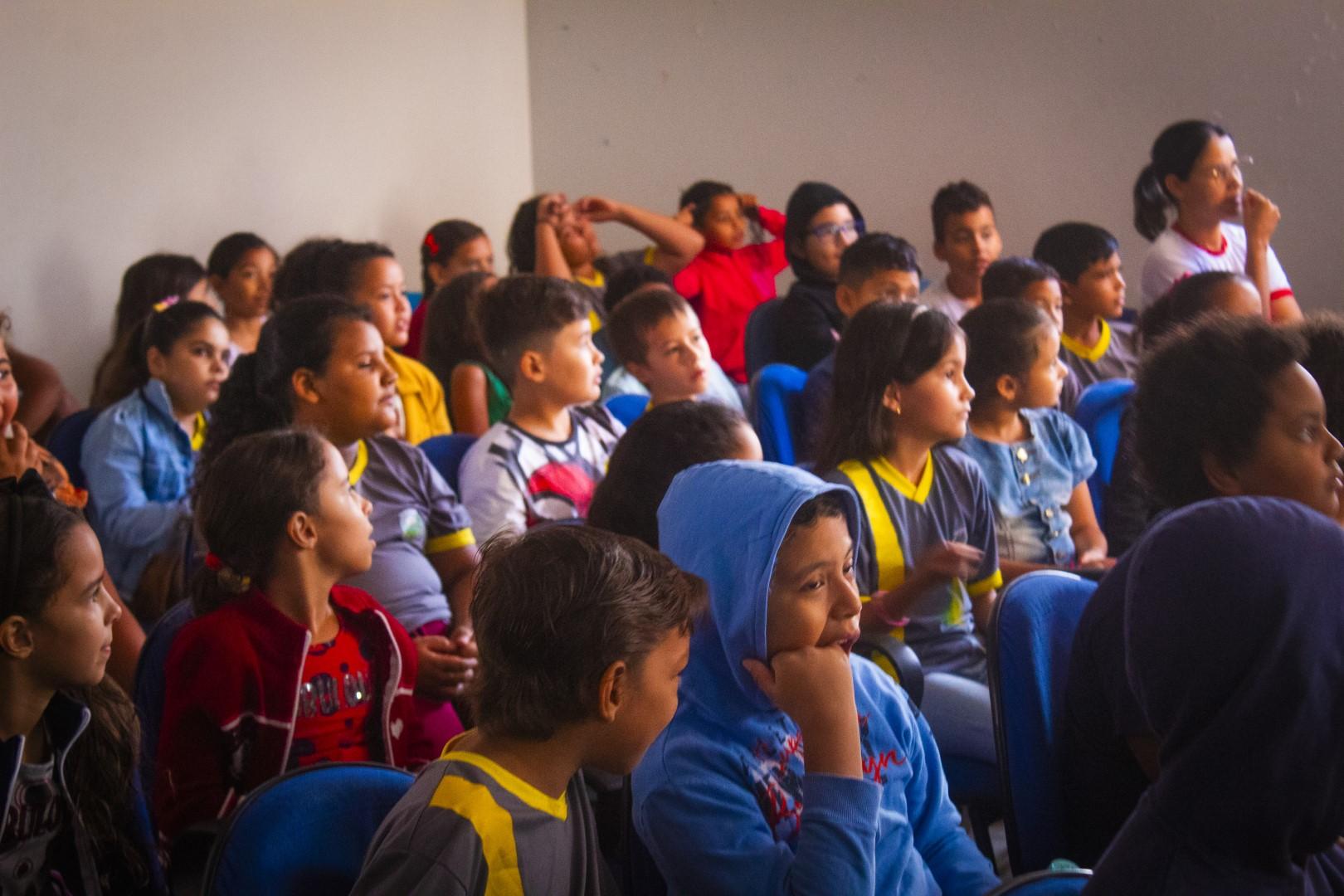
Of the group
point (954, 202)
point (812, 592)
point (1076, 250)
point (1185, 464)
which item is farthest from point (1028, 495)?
point (954, 202)

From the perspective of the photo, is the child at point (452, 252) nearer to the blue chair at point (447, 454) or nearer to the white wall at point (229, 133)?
the white wall at point (229, 133)

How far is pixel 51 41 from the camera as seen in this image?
3580 millimetres

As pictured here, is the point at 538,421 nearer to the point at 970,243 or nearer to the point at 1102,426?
the point at 1102,426

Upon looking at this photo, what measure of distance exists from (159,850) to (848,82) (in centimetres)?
443

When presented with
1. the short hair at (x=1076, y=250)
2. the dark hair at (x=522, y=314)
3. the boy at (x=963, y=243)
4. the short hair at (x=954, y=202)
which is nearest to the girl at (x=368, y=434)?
the dark hair at (x=522, y=314)

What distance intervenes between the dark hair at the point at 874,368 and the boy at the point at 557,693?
1.02 meters

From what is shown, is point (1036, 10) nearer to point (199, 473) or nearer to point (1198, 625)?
point (199, 473)

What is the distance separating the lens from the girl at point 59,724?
1.39m

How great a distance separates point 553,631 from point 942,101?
441cm

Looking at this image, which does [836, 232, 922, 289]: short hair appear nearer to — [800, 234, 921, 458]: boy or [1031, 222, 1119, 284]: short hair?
[800, 234, 921, 458]: boy

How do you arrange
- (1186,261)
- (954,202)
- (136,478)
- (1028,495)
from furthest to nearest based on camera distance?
(954,202) → (1186,261) → (136,478) → (1028,495)

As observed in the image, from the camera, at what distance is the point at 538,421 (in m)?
2.57

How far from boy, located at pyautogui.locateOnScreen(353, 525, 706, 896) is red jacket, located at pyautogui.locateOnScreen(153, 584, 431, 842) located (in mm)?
500

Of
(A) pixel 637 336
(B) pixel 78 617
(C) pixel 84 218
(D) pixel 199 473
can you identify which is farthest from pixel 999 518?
(C) pixel 84 218
